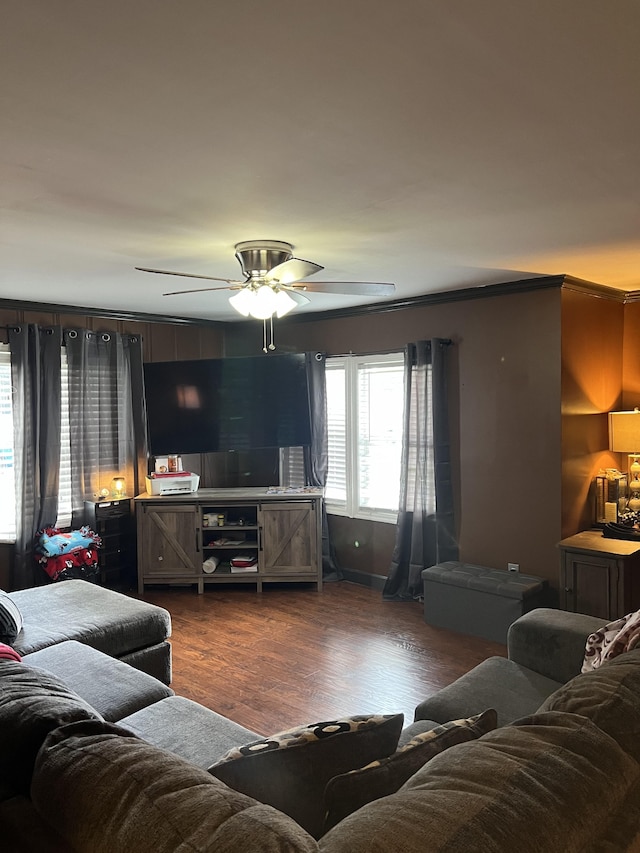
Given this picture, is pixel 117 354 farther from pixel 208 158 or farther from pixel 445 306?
pixel 208 158

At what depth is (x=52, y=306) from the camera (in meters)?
→ 5.27

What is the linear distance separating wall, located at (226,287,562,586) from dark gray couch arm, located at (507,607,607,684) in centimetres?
168

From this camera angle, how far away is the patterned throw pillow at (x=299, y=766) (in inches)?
57.5

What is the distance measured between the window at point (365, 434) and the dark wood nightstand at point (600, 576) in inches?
65.3

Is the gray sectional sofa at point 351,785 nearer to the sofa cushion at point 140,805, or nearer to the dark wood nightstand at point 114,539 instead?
the sofa cushion at point 140,805

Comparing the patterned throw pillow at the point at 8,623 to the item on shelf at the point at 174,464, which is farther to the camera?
the item on shelf at the point at 174,464

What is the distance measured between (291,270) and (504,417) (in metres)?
2.30

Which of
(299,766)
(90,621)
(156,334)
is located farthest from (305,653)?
(156,334)

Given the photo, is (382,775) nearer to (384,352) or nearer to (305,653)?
(305,653)

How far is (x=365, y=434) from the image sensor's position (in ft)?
19.1

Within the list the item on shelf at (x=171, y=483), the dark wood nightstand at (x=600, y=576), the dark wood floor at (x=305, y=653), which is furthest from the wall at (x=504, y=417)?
the item on shelf at (x=171, y=483)

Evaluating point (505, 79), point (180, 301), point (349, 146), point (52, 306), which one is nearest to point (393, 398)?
point (180, 301)

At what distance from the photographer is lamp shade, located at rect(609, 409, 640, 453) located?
469 cm

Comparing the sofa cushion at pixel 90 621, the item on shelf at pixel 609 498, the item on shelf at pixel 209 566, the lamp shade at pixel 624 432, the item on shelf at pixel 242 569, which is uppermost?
the lamp shade at pixel 624 432
